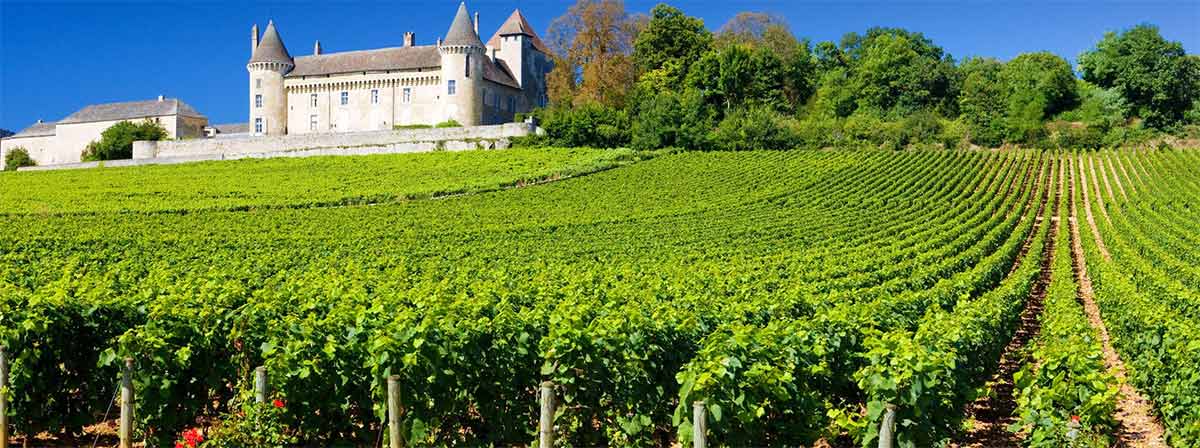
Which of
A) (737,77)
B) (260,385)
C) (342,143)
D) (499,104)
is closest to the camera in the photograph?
(260,385)

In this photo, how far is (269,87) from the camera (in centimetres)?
7894

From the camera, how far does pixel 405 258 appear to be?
23078 mm

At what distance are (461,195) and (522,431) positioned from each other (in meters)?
43.3

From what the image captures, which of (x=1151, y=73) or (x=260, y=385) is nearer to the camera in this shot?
(x=260, y=385)

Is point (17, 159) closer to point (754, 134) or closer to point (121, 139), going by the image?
point (121, 139)

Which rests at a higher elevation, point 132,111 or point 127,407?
point 132,111

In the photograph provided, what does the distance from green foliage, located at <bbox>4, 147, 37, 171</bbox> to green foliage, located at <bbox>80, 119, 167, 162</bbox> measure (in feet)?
20.6

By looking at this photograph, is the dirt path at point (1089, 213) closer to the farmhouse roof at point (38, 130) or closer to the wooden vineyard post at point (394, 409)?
the wooden vineyard post at point (394, 409)

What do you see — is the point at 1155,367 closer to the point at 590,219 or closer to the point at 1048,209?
the point at 590,219

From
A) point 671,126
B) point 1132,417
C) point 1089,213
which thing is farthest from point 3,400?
point 671,126

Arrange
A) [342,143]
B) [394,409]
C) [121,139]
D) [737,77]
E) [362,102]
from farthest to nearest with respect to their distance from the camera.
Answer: [362,102]
[737,77]
[121,139]
[342,143]
[394,409]

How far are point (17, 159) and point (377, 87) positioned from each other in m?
32.0

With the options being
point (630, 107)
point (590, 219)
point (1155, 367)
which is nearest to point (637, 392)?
point (1155, 367)

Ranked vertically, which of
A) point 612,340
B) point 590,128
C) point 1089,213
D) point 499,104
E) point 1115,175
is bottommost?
point 612,340
